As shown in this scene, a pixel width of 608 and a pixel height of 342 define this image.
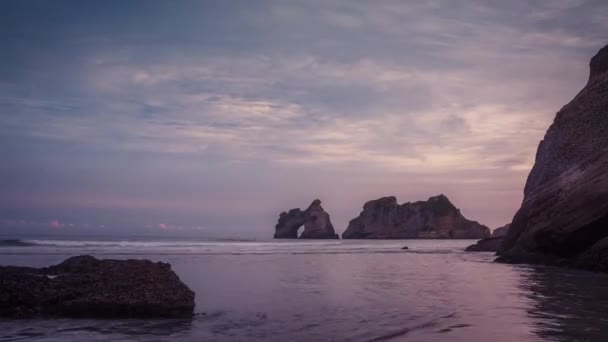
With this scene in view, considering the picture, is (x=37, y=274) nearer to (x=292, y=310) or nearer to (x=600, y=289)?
(x=292, y=310)

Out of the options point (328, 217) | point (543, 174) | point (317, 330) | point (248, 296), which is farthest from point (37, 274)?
point (328, 217)

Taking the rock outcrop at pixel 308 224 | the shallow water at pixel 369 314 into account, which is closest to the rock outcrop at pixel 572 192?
the shallow water at pixel 369 314

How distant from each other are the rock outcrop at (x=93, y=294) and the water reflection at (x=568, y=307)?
21.7 feet

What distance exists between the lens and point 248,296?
42.2 feet

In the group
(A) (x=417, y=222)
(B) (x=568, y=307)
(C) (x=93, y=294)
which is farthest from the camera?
(A) (x=417, y=222)

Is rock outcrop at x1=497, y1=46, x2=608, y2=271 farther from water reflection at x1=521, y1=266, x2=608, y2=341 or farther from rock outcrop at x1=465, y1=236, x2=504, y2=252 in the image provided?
rock outcrop at x1=465, y1=236, x2=504, y2=252

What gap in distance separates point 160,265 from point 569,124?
25997 millimetres

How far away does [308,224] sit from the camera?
439ft

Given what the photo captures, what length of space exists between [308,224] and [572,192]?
111 metres

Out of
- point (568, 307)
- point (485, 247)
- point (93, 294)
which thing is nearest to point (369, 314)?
point (568, 307)

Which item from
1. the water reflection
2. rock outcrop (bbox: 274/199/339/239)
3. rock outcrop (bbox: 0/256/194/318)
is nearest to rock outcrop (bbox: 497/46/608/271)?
the water reflection

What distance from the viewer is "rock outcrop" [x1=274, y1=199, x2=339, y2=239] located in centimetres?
13212

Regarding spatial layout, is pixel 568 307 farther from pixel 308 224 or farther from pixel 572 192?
pixel 308 224

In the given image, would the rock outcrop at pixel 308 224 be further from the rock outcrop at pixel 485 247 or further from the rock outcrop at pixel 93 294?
the rock outcrop at pixel 93 294
